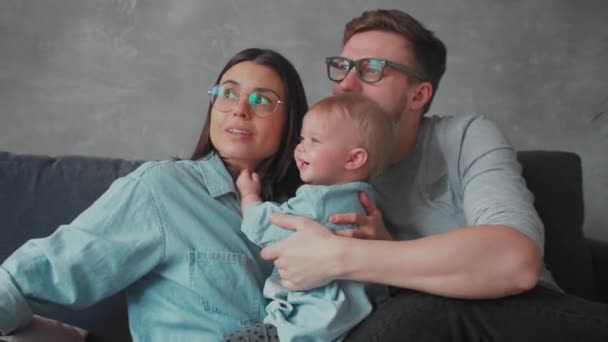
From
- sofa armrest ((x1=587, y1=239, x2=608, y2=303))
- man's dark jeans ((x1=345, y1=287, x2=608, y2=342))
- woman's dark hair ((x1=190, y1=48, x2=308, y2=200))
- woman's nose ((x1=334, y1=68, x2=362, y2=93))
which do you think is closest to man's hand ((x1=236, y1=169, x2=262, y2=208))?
woman's dark hair ((x1=190, y1=48, x2=308, y2=200))

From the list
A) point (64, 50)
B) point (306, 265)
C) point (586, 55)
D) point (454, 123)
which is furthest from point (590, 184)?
point (64, 50)

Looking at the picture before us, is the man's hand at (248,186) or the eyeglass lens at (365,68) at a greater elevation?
the eyeglass lens at (365,68)

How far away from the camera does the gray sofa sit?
1.75 meters

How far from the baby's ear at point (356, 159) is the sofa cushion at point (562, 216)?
2.63ft

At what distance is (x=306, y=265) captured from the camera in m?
1.29

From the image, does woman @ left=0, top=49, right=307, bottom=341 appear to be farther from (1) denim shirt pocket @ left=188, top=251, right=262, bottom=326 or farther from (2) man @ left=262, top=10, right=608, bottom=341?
(2) man @ left=262, top=10, right=608, bottom=341

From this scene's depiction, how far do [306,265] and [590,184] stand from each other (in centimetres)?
196

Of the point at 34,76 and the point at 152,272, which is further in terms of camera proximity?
the point at 34,76

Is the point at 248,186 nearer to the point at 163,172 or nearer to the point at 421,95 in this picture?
the point at 163,172

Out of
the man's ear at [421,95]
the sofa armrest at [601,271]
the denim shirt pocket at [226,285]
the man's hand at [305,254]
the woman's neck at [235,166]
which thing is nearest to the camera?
the man's hand at [305,254]

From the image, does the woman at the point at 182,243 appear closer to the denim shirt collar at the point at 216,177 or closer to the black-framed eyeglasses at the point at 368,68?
the denim shirt collar at the point at 216,177

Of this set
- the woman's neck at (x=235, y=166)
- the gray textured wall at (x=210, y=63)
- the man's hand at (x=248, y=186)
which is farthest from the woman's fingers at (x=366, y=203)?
the gray textured wall at (x=210, y=63)

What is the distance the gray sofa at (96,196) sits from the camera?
175 cm

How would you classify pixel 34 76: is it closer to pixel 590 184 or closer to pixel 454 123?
pixel 454 123
